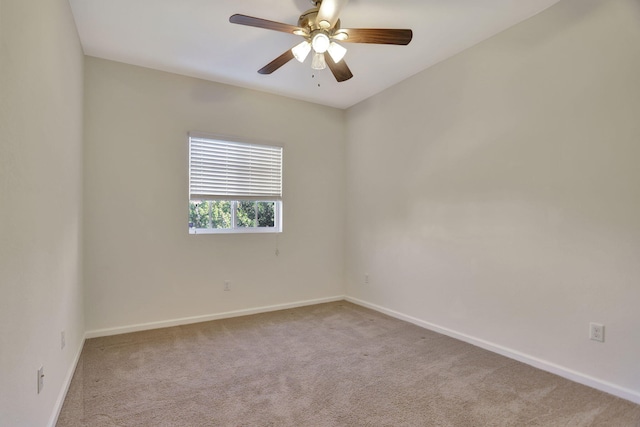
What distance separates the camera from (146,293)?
11.2ft

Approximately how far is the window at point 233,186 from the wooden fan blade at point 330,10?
6.84ft

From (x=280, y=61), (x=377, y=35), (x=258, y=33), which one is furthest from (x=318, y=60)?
(x=258, y=33)

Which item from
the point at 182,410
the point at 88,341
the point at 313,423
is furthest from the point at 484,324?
the point at 88,341

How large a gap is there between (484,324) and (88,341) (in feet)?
11.8

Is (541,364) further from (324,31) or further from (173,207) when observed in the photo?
(173,207)

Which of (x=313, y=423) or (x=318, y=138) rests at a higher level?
(x=318, y=138)

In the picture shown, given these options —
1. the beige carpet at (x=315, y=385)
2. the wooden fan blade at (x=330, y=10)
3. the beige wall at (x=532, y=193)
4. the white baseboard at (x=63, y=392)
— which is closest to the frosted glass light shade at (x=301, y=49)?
the wooden fan blade at (x=330, y=10)

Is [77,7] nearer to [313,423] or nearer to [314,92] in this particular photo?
[314,92]

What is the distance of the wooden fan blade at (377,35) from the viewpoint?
2168 mm

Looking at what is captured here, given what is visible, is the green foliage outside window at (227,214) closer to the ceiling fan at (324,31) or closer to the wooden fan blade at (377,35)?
the ceiling fan at (324,31)

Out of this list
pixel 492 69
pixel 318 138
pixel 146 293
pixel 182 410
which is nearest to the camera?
pixel 182 410

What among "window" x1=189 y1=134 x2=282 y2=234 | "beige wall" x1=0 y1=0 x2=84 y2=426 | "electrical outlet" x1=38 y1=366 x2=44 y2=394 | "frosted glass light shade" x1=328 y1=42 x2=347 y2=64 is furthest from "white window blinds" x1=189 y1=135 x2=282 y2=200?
"electrical outlet" x1=38 y1=366 x2=44 y2=394

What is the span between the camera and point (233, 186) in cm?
394

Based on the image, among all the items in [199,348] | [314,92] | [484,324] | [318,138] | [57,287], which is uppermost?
[314,92]
